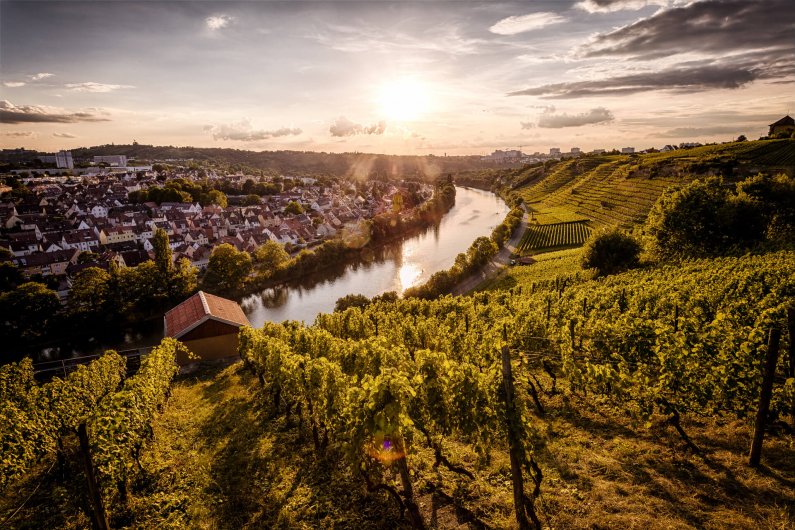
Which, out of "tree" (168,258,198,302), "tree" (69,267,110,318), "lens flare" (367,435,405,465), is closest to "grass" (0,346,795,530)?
"lens flare" (367,435,405,465)

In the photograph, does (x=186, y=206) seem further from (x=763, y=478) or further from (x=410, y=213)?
(x=763, y=478)

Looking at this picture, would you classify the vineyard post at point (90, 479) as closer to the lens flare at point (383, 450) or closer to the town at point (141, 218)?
the lens flare at point (383, 450)

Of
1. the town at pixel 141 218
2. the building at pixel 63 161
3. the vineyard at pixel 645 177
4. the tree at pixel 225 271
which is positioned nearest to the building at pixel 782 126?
the vineyard at pixel 645 177

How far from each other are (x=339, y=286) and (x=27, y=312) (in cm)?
3043

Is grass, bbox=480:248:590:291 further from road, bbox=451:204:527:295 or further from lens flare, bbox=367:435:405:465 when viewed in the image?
lens flare, bbox=367:435:405:465

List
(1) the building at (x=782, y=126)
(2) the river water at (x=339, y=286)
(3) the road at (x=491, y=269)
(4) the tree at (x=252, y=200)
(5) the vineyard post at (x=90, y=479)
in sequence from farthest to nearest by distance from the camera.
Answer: (4) the tree at (x=252, y=200)
(1) the building at (x=782, y=126)
(3) the road at (x=491, y=269)
(2) the river water at (x=339, y=286)
(5) the vineyard post at (x=90, y=479)

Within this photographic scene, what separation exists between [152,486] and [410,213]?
83.1 metres

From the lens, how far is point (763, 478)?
302 inches

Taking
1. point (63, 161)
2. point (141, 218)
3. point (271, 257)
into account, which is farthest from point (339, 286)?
point (63, 161)

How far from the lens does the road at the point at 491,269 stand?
44.1 m

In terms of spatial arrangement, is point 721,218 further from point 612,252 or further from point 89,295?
point 89,295

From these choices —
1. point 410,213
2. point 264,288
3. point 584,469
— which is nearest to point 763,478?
point 584,469

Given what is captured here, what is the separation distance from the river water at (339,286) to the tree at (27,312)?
196cm

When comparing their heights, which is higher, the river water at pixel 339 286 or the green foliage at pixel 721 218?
the green foliage at pixel 721 218
